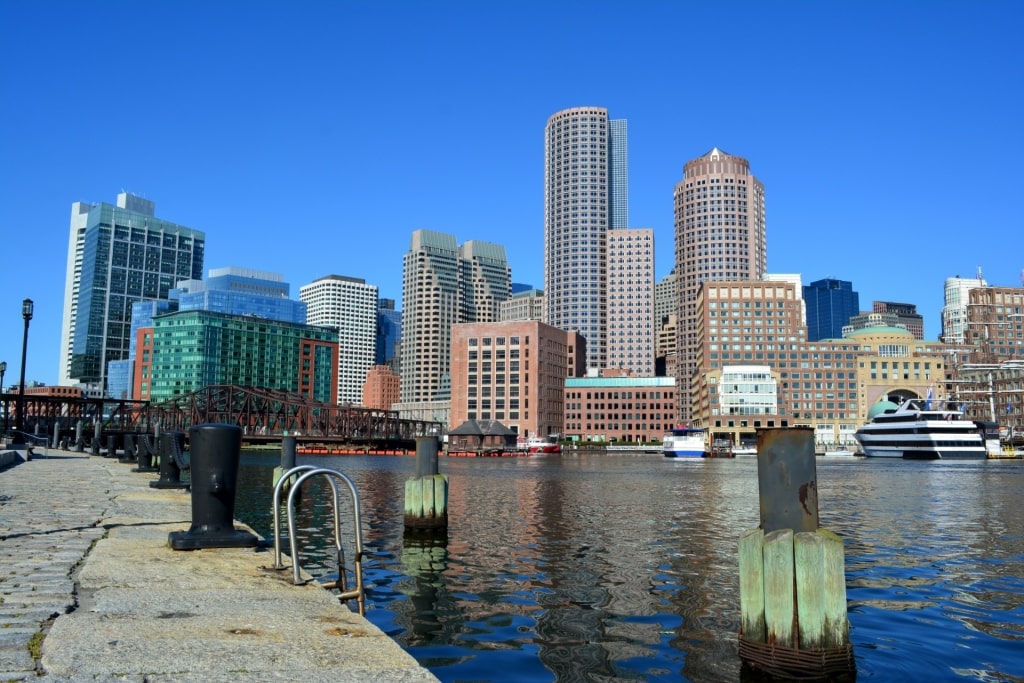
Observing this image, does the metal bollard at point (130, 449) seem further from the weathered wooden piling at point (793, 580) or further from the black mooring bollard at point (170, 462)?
the weathered wooden piling at point (793, 580)

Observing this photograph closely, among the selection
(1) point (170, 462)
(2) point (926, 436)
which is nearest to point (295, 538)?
(1) point (170, 462)

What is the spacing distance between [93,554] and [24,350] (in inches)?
2923

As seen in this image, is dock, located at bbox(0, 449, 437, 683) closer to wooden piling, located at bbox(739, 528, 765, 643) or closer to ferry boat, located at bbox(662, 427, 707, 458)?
wooden piling, located at bbox(739, 528, 765, 643)

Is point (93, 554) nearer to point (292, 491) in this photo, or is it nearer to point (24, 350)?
point (292, 491)

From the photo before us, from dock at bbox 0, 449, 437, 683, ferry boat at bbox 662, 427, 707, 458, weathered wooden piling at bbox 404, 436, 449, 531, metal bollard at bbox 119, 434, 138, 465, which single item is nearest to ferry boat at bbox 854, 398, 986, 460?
ferry boat at bbox 662, 427, 707, 458

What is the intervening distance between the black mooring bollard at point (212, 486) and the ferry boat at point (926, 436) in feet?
548

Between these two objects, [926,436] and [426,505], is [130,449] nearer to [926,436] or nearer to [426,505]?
[426,505]

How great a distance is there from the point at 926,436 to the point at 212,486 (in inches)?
6711

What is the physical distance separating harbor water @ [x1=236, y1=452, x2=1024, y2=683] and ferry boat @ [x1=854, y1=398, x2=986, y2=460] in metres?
133

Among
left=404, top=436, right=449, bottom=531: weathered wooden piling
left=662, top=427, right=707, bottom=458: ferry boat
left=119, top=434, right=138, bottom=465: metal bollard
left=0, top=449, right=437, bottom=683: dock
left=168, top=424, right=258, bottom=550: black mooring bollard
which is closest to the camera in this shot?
left=0, top=449, right=437, bottom=683: dock

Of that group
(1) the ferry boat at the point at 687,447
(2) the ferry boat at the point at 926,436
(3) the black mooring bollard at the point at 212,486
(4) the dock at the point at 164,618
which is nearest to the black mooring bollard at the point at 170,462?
(4) the dock at the point at 164,618

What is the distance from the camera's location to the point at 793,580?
11.3 metres

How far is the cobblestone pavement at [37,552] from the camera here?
863 cm

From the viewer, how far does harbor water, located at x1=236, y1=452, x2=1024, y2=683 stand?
533 inches
